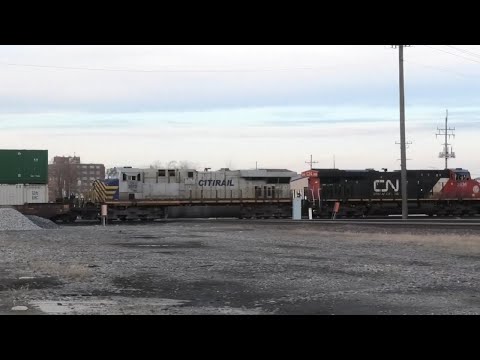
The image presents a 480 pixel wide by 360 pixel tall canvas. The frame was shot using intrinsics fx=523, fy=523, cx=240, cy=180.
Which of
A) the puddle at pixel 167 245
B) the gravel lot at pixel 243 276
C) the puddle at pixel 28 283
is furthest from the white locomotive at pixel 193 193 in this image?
the puddle at pixel 28 283

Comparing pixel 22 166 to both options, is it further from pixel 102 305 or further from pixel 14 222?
pixel 102 305

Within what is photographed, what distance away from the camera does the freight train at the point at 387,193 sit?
4419cm

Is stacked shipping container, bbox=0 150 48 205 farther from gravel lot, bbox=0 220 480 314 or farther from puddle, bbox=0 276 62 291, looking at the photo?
puddle, bbox=0 276 62 291

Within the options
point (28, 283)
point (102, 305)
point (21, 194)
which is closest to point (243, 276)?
point (102, 305)

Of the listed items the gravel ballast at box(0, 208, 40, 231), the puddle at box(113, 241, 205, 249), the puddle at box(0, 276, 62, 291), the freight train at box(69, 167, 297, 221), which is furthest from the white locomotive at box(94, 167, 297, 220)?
the puddle at box(0, 276, 62, 291)

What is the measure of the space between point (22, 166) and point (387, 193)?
2965 cm

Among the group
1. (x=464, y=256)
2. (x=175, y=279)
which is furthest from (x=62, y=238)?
(x=464, y=256)

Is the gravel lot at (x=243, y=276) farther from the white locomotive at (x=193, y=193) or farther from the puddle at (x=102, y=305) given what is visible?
the white locomotive at (x=193, y=193)

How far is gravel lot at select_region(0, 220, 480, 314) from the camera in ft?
27.2

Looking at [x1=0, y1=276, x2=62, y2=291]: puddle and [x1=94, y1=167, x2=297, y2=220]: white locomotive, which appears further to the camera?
[x1=94, y1=167, x2=297, y2=220]: white locomotive

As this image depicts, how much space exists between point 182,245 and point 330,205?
87.1 feet

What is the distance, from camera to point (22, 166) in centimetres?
3912
